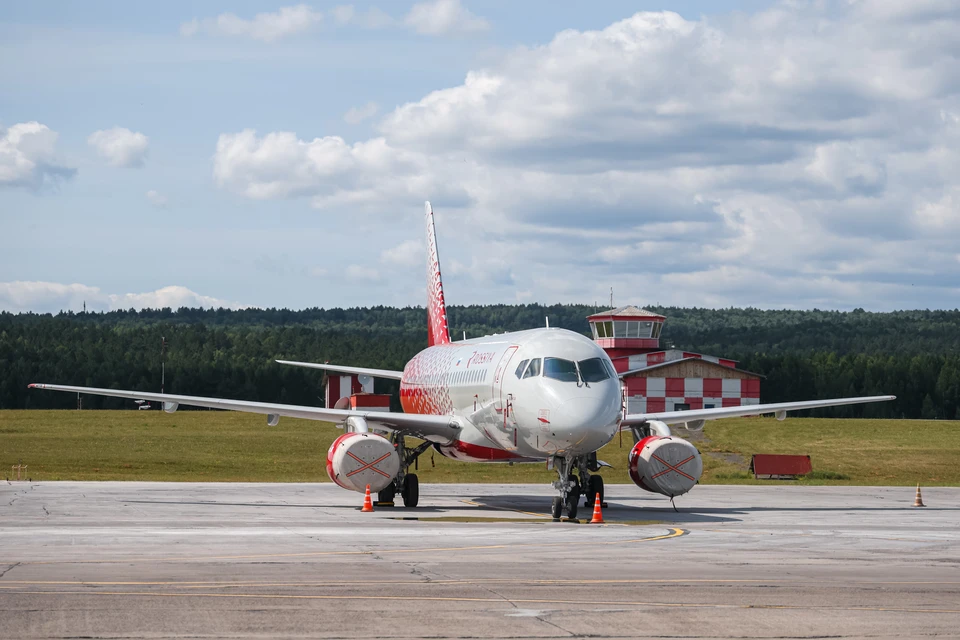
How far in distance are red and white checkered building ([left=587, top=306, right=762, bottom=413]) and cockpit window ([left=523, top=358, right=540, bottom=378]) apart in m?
67.5

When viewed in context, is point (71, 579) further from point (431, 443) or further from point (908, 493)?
point (908, 493)

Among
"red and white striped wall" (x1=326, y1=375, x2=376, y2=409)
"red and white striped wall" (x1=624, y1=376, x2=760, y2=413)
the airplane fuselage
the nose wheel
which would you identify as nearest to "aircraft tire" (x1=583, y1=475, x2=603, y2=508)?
the airplane fuselage

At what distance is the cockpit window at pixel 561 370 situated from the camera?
2814 cm

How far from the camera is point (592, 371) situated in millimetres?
28281

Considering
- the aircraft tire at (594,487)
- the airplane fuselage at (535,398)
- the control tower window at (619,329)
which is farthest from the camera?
the control tower window at (619,329)

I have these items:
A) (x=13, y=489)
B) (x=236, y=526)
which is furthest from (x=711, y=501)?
(x=13, y=489)

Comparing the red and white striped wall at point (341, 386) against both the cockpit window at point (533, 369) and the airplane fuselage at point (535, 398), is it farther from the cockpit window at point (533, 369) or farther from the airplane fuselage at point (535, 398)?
the cockpit window at point (533, 369)

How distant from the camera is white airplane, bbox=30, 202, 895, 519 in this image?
1096 inches

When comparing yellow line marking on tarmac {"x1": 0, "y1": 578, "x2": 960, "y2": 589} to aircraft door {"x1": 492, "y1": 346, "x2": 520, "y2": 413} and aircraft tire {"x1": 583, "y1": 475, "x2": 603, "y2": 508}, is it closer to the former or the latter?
aircraft door {"x1": 492, "y1": 346, "x2": 520, "y2": 413}

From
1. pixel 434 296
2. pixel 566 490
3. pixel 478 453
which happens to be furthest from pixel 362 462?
pixel 434 296

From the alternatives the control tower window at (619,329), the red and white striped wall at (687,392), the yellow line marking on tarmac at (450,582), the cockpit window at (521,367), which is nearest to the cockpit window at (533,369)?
the cockpit window at (521,367)

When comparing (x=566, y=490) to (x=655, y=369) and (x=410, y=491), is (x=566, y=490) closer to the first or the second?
(x=410, y=491)

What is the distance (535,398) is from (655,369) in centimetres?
6971

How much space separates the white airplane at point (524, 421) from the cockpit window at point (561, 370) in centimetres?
3
